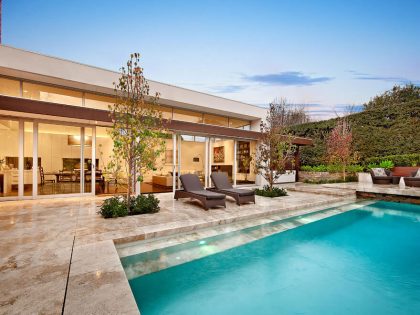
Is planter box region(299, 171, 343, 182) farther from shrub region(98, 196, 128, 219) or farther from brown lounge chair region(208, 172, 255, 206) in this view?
shrub region(98, 196, 128, 219)

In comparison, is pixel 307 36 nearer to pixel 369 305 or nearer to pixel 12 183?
pixel 369 305

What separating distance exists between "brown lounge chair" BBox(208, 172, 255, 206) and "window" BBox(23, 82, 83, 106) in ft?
21.6

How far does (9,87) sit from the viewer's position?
8.38m

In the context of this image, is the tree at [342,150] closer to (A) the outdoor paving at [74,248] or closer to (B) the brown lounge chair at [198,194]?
(A) the outdoor paving at [74,248]

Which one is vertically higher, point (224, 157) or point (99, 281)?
point (224, 157)

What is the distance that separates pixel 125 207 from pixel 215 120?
9075mm

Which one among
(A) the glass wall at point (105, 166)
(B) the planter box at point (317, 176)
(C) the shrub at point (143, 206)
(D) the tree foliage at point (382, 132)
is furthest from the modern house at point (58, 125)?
(D) the tree foliage at point (382, 132)

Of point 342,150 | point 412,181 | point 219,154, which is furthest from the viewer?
point 342,150

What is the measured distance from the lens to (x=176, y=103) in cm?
1202

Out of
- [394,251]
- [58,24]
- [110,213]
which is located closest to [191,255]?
[110,213]

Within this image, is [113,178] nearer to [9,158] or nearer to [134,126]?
[9,158]

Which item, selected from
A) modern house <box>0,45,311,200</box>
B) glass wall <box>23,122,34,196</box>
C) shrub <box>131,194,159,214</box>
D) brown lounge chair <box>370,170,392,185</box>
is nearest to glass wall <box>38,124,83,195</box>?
modern house <box>0,45,311,200</box>

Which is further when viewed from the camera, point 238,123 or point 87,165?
point 238,123

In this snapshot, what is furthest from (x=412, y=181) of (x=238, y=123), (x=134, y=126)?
(x=134, y=126)
